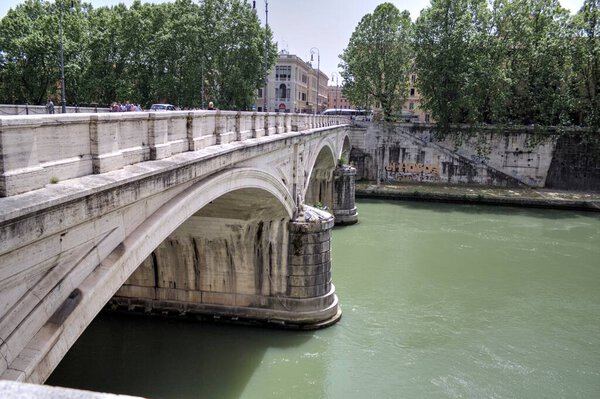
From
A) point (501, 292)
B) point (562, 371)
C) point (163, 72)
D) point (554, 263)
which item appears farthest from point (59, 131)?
point (163, 72)

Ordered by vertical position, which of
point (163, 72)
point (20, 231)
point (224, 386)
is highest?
point (163, 72)

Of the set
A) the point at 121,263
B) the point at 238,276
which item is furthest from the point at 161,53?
the point at 121,263

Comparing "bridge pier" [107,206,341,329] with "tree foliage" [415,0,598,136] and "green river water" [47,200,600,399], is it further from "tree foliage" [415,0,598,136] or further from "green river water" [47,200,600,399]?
"tree foliage" [415,0,598,136]

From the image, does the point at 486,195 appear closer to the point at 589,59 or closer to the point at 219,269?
the point at 589,59

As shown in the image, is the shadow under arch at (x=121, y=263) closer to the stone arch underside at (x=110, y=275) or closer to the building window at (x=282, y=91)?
the stone arch underside at (x=110, y=275)

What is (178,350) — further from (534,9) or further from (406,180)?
(534,9)

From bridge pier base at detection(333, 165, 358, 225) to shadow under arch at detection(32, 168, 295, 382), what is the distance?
17561mm

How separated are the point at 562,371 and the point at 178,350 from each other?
853 cm

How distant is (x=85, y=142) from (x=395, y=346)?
31.5 feet

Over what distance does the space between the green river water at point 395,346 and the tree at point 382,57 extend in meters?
22.8

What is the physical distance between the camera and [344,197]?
2695cm

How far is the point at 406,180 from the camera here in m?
37.8

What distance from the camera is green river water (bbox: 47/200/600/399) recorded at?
36.4ft

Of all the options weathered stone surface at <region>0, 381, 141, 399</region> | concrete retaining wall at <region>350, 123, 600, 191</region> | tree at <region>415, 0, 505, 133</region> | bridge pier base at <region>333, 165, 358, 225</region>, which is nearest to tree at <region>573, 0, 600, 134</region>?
concrete retaining wall at <region>350, 123, 600, 191</region>
